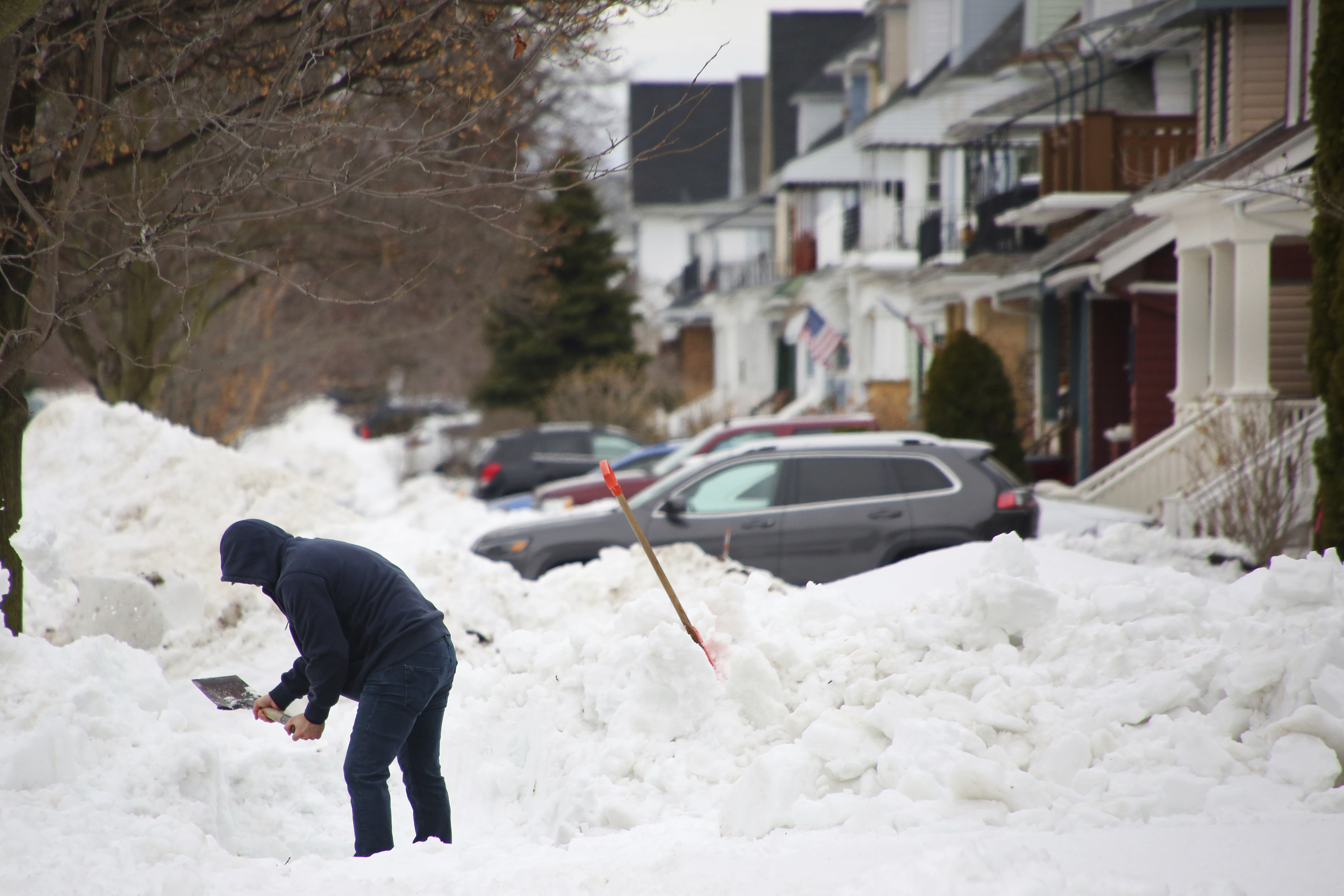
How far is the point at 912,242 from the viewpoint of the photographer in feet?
87.7

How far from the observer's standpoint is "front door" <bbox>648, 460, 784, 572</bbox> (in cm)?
987

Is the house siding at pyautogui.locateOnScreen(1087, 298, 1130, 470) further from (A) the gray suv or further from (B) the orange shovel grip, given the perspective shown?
(B) the orange shovel grip

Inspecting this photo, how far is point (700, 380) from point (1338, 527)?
34.1 m

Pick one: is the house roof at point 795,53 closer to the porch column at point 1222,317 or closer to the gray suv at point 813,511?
the porch column at point 1222,317

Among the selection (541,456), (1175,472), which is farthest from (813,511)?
(541,456)

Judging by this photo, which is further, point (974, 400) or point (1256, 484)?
point (974, 400)

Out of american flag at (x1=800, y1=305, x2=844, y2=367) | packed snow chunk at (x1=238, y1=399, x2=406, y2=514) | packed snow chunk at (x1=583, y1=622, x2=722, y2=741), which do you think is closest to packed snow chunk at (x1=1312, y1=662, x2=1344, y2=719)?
packed snow chunk at (x1=583, y1=622, x2=722, y2=741)

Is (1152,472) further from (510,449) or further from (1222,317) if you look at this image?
(510,449)

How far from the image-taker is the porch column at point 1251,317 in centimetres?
1243

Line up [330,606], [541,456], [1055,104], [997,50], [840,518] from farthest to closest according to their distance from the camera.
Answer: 1. [997,50]
2. [1055,104]
3. [541,456]
4. [840,518]
5. [330,606]

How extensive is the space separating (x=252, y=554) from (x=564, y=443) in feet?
46.7

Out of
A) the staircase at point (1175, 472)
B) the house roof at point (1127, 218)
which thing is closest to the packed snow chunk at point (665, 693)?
the staircase at point (1175, 472)

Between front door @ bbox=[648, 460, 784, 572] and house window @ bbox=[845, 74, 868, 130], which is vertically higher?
house window @ bbox=[845, 74, 868, 130]

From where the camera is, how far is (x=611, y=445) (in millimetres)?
19359
